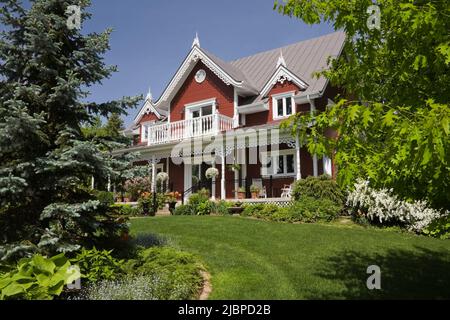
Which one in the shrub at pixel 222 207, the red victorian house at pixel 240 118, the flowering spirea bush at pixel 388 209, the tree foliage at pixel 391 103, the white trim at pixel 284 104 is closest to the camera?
the tree foliage at pixel 391 103

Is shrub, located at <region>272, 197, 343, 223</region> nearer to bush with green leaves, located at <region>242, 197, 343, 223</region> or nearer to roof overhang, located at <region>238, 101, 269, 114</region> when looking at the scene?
bush with green leaves, located at <region>242, 197, 343, 223</region>

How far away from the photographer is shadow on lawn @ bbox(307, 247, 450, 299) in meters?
6.05

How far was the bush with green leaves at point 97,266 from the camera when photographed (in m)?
5.89

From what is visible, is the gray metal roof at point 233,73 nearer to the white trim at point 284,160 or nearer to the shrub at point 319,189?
the white trim at point 284,160

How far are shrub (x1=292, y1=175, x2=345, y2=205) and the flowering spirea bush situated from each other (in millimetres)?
1157

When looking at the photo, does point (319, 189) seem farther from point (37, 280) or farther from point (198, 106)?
point (37, 280)

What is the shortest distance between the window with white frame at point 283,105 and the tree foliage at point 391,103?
43.9ft

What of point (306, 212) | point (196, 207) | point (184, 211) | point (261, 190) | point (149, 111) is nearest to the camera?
point (306, 212)

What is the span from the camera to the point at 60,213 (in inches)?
241

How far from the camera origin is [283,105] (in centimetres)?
1983

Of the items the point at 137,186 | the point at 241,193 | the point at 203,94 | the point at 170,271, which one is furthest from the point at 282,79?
the point at 170,271

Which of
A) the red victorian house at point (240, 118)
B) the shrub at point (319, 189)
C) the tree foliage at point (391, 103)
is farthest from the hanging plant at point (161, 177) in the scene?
the tree foliage at point (391, 103)

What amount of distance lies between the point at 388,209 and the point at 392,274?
567 centimetres
